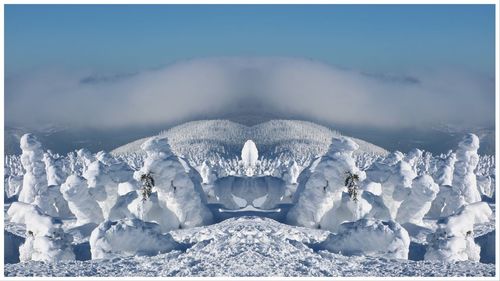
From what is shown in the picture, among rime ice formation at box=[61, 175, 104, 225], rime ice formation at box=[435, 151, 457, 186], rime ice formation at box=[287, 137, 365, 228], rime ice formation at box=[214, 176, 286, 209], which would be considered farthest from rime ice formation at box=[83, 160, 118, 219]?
rime ice formation at box=[435, 151, 457, 186]

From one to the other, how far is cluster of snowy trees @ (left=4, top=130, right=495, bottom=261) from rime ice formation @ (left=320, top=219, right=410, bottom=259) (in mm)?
28

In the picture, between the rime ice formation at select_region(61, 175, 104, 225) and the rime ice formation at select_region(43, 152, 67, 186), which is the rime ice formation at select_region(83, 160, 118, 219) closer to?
the rime ice formation at select_region(61, 175, 104, 225)

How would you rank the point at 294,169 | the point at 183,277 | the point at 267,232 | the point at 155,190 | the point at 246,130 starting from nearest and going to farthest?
the point at 183,277
the point at 267,232
the point at 155,190
the point at 246,130
the point at 294,169

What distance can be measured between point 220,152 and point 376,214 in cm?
1256

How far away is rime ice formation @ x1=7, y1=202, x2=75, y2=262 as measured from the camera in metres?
23.4

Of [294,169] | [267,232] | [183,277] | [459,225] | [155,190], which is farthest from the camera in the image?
[294,169]

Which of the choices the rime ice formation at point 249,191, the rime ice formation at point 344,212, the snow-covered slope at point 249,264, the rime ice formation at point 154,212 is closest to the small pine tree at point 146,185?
the rime ice formation at point 154,212

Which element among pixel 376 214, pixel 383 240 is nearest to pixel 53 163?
pixel 376 214

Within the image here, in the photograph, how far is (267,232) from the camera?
73.9ft

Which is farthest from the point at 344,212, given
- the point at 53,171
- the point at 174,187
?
the point at 53,171

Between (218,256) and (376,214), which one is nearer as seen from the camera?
(218,256)

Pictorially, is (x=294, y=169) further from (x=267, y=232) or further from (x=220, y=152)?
(x=267, y=232)

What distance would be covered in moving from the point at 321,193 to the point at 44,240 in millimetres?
8609

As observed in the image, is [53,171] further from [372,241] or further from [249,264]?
[372,241]
